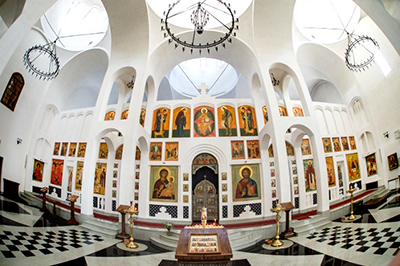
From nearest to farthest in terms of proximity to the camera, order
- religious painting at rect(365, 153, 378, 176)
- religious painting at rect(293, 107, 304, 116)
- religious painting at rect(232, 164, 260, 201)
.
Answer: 1. religious painting at rect(365, 153, 378, 176)
2. religious painting at rect(232, 164, 260, 201)
3. religious painting at rect(293, 107, 304, 116)

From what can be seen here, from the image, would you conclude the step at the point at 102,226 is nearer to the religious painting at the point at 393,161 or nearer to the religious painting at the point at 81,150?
the religious painting at the point at 81,150

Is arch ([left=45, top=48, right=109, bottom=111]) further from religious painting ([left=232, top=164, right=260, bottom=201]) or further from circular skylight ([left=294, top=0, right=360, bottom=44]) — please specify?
circular skylight ([left=294, top=0, right=360, bottom=44])

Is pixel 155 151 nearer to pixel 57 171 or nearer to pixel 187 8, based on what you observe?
pixel 57 171

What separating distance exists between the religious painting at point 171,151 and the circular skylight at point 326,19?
29.6ft

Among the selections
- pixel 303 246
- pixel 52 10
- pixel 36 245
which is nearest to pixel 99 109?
pixel 52 10

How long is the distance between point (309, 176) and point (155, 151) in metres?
8.47

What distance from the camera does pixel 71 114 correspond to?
10758 millimetres

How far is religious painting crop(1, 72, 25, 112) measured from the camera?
159 inches

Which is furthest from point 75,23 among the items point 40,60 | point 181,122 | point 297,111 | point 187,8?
point 297,111

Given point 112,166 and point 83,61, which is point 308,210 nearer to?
point 112,166

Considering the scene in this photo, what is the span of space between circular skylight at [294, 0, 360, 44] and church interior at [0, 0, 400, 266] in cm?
7

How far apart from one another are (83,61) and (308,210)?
13773 mm

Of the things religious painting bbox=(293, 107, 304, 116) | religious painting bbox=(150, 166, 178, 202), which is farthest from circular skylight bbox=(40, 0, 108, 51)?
religious painting bbox=(293, 107, 304, 116)

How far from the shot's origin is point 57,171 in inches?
410
